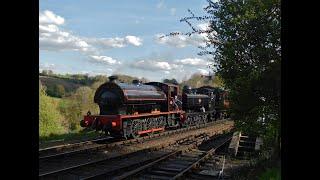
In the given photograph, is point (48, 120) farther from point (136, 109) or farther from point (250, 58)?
point (250, 58)

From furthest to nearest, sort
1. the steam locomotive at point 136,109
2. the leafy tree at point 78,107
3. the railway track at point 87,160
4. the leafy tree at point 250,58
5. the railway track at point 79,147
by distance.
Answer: the leafy tree at point 78,107 < the steam locomotive at point 136,109 < the railway track at point 79,147 < the railway track at point 87,160 < the leafy tree at point 250,58

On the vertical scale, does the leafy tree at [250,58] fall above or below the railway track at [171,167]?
above

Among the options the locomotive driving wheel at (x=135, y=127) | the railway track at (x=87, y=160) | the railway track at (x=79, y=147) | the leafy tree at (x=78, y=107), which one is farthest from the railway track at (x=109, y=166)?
the leafy tree at (x=78, y=107)

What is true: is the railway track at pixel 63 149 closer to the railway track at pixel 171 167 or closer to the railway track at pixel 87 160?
the railway track at pixel 87 160

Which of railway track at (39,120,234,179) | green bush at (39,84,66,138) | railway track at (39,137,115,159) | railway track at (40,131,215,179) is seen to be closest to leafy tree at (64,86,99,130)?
green bush at (39,84,66,138)

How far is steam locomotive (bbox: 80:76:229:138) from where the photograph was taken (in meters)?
18.4

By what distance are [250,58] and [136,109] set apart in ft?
34.7

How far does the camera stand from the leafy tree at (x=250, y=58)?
9734mm

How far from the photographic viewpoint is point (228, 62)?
11023 millimetres

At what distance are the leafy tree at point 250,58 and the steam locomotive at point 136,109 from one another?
3594 mm
